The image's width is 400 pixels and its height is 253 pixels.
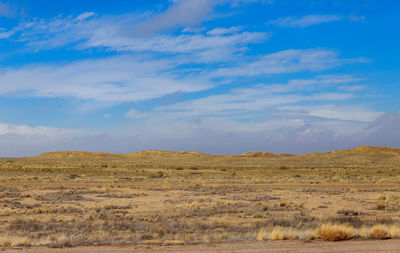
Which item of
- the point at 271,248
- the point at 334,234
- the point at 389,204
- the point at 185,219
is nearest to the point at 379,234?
the point at 334,234

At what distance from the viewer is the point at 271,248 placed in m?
11.0

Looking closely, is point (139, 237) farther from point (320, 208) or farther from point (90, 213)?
point (320, 208)

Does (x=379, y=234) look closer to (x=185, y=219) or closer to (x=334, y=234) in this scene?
(x=334, y=234)

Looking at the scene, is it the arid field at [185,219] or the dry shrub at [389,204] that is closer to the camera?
the arid field at [185,219]

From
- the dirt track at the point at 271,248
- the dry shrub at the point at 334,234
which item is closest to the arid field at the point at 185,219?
the dry shrub at the point at 334,234

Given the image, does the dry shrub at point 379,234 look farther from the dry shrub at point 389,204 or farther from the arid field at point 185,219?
the dry shrub at point 389,204

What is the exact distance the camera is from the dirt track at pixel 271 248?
1079 centimetres

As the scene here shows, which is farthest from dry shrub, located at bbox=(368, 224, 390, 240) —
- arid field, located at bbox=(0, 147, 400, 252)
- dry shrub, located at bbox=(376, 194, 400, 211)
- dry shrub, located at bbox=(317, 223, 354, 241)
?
dry shrub, located at bbox=(376, 194, 400, 211)

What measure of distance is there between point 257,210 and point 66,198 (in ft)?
43.4

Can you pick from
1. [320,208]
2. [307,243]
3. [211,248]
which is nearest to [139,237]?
[211,248]

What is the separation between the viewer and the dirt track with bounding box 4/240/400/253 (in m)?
10.8

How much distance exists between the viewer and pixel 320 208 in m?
24.0

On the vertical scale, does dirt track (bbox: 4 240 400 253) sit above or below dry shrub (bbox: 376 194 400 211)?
above

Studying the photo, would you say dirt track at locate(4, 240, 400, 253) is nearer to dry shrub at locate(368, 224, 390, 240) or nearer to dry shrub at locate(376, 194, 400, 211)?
dry shrub at locate(368, 224, 390, 240)
